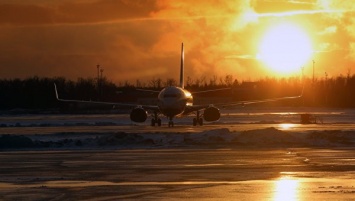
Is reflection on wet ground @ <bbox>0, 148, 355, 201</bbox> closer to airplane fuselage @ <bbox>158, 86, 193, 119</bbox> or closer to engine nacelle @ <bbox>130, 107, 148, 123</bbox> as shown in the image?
airplane fuselage @ <bbox>158, 86, 193, 119</bbox>

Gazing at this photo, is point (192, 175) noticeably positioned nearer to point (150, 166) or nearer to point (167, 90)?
point (150, 166)

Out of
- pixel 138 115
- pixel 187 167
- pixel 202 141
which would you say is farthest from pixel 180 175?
pixel 138 115

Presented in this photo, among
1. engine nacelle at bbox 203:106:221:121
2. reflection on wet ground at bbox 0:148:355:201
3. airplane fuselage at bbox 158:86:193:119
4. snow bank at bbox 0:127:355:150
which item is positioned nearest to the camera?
reflection on wet ground at bbox 0:148:355:201

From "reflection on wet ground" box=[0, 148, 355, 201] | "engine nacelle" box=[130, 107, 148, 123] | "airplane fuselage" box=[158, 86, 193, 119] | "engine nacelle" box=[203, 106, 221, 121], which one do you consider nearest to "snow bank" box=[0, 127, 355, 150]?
"reflection on wet ground" box=[0, 148, 355, 201]

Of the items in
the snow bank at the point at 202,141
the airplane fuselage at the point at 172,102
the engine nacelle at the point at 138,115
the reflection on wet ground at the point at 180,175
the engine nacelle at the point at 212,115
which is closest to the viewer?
the reflection on wet ground at the point at 180,175

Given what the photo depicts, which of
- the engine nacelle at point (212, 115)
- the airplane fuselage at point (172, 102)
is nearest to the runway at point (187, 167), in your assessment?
the airplane fuselage at point (172, 102)

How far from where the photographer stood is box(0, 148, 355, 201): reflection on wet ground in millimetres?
18750

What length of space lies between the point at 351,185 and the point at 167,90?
1815 inches

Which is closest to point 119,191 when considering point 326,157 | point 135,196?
point 135,196

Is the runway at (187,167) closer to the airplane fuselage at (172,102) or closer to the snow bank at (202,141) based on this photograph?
the snow bank at (202,141)

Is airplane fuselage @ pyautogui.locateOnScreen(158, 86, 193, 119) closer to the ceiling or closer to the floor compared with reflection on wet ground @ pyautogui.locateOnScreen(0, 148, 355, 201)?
closer to the ceiling

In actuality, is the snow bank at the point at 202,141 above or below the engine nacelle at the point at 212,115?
below

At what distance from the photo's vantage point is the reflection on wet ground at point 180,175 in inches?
738

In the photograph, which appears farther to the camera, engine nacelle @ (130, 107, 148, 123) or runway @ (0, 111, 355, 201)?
engine nacelle @ (130, 107, 148, 123)
